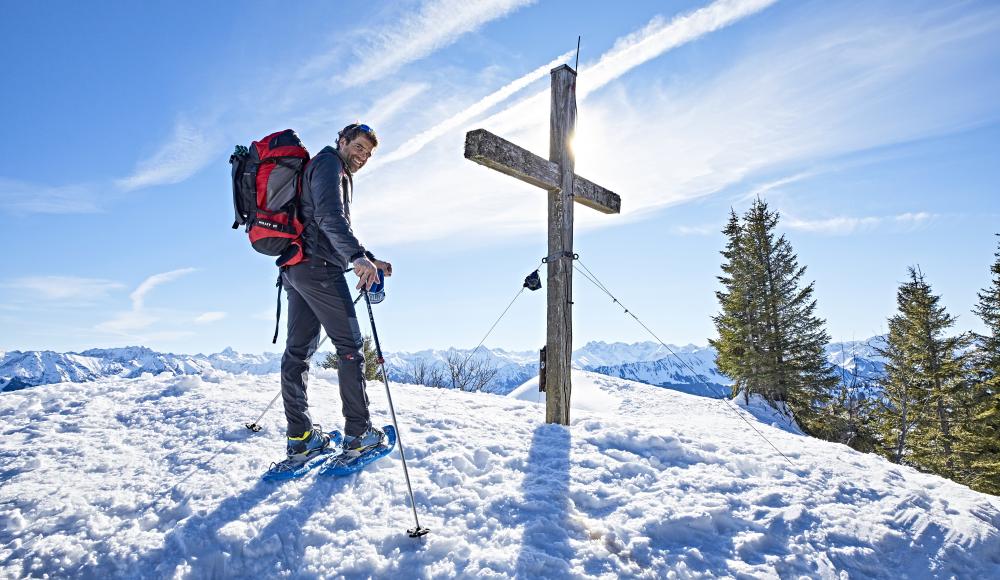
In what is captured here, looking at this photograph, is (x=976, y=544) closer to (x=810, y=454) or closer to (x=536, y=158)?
(x=810, y=454)

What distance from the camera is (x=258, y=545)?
8.55 ft

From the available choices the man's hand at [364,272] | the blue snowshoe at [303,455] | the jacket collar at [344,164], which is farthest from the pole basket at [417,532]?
the jacket collar at [344,164]

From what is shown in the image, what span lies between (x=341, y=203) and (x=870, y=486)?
185 inches

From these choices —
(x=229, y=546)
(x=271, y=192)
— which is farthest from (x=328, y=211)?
(x=229, y=546)

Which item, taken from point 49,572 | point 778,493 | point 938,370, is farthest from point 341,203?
point 938,370

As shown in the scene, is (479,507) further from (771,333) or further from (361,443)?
(771,333)

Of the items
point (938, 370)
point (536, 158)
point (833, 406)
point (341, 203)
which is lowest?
point (833, 406)

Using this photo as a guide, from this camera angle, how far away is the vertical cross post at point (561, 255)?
5.27m

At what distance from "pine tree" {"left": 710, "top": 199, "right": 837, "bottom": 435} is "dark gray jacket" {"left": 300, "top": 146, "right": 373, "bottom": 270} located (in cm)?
1866

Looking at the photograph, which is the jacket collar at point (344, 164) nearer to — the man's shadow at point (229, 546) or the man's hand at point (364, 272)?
the man's hand at point (364, 272)

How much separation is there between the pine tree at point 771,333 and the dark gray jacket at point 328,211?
1866cm

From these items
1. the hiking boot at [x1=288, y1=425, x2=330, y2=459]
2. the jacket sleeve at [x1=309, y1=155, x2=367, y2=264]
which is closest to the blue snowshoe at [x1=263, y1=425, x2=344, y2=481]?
the hiking boot at [x1=288, y1=425, x2=330, y2=459]

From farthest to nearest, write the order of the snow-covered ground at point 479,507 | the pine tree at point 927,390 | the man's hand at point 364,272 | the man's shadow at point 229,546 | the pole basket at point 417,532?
1. the pine tree at point 927,390
2. the man's hand at point 364,272
3. the pole basket at point 417,532
4. the snow-covered ground at point 479,507
5. the man's shadow at point 229,546

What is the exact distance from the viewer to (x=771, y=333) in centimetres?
1917
